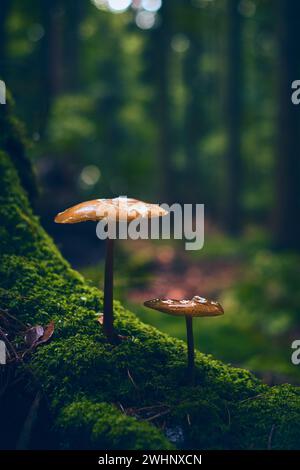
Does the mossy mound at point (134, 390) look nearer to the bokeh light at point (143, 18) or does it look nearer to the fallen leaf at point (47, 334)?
the fallen leaf at point (47, 334)

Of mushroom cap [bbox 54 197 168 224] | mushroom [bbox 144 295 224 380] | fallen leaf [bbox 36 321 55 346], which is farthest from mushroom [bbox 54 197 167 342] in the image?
fallen leaf [bbox 36 321 55 346]

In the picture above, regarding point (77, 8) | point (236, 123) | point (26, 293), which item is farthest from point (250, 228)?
point (26, 293)

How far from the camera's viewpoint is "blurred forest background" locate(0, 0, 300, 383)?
8109mm

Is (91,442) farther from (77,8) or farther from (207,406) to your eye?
(77,8)

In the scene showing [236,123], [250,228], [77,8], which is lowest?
[250,228]

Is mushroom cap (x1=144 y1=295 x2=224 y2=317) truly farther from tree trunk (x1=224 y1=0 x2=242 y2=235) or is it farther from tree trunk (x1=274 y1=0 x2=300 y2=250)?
tree trunk (x1=224 y1=0 x2=242 y2=235)

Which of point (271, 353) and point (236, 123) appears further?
point (236, 123)

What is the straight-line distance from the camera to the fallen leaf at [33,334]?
2.67m

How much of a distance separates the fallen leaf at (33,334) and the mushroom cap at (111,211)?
68 centimetres

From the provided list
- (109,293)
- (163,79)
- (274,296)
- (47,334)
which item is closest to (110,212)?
(109,293)

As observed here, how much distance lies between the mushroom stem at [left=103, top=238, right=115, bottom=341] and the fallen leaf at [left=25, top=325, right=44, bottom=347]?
0.38 metres

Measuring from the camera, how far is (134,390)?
8.02ft

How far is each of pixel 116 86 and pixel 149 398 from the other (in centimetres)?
1868

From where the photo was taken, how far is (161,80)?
61.6 feet
